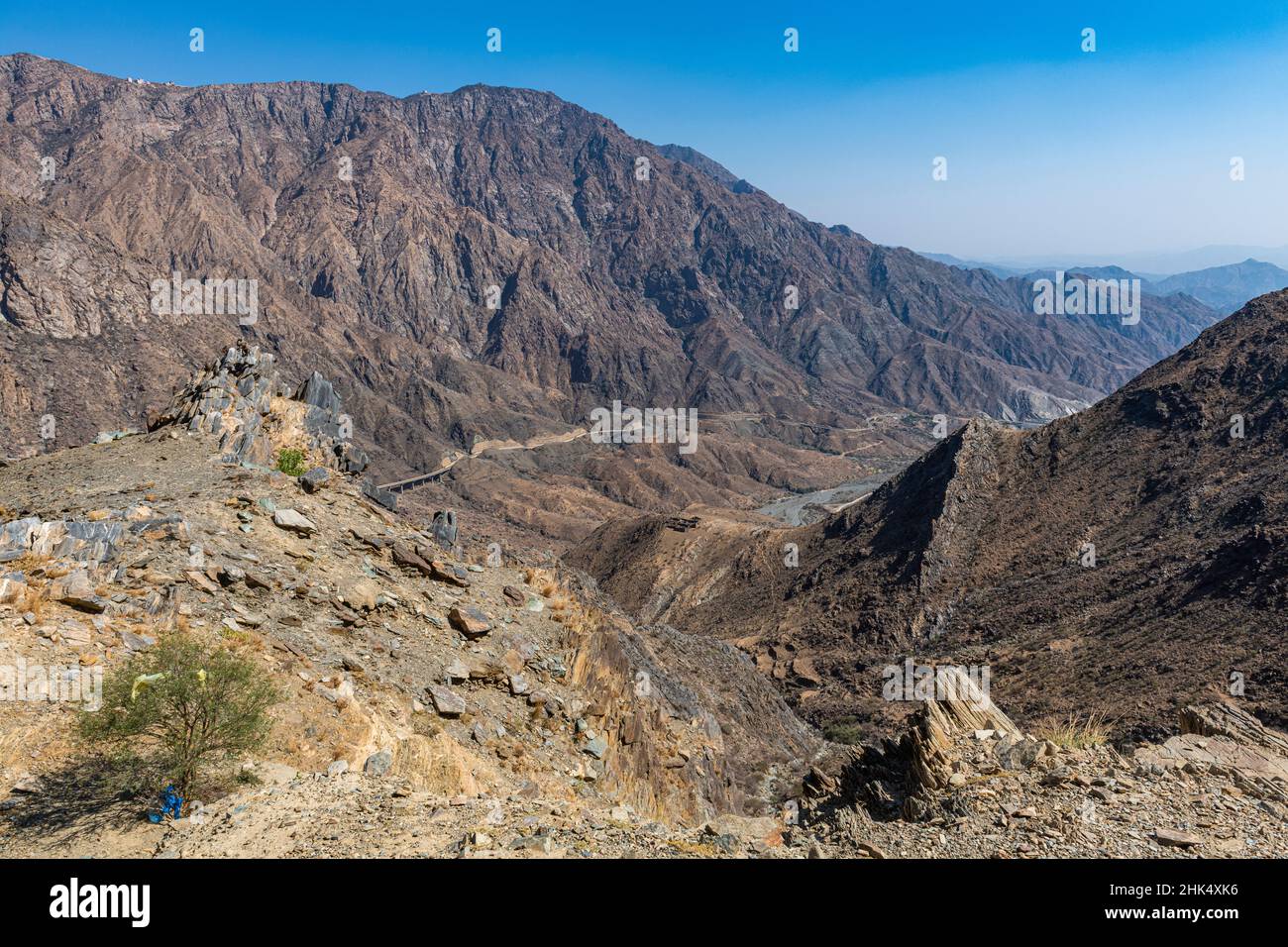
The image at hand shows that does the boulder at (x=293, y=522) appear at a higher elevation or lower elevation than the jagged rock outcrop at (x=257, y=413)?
lower

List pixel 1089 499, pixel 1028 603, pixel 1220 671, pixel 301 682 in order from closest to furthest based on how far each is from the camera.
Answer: pixel 301 682, pixel 1220 671, pixel 1028 603, pixel 1089 499

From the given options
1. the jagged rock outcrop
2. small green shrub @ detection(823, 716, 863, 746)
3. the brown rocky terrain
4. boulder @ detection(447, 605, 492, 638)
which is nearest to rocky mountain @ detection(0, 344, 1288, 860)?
the brown rocky terrain

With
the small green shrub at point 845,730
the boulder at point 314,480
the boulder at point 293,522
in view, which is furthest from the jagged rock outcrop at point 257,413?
the small green shrub at point 845,730

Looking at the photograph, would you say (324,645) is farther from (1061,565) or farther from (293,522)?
(1061,565)

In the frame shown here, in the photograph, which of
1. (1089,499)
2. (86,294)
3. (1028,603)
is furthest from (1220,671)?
(86,294)

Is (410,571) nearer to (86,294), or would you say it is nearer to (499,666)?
(499,666)

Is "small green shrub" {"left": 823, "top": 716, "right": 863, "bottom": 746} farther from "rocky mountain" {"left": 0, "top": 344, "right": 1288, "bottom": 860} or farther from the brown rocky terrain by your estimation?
"rocky mountain" {"left": 0, "top": 344, "right": 1288, "bottom": 860}

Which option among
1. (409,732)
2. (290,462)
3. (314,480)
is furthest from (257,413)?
(409,732)

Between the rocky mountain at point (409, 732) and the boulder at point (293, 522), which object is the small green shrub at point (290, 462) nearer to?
the rocky mountain at point (409, 732)
